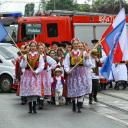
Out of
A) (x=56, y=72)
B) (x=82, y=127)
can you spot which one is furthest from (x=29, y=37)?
(x=82, y=127)

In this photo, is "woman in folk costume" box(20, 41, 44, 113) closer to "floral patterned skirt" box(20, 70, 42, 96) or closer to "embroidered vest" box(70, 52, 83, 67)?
"floral patterned skirt" box(20, 70, 42, 96)

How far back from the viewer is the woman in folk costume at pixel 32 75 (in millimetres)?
15227

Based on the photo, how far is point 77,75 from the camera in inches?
617

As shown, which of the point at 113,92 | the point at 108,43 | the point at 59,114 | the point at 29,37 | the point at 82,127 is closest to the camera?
the point at 82,127

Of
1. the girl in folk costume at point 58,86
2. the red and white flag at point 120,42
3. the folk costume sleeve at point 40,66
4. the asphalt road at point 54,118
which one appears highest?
the red and white flag at point 120,42

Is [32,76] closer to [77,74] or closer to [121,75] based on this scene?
[77,74]

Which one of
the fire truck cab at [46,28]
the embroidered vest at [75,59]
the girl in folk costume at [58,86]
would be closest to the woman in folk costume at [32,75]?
the embroidered vest at [75,59]

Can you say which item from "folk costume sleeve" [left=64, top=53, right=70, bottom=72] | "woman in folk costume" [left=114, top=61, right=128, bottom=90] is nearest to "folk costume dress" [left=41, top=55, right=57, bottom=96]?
"folk costume sleeve" [left=64, top=53, right=70, bottom=72]

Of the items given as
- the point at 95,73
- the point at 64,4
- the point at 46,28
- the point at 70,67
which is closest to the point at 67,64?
the point at 70,67

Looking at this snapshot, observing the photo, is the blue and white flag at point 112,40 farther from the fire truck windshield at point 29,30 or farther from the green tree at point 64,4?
the green tree at point 64,4

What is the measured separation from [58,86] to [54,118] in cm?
347

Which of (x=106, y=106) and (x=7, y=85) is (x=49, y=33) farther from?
(x=106, y=106)

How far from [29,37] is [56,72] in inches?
415

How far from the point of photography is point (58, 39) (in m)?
28.2
